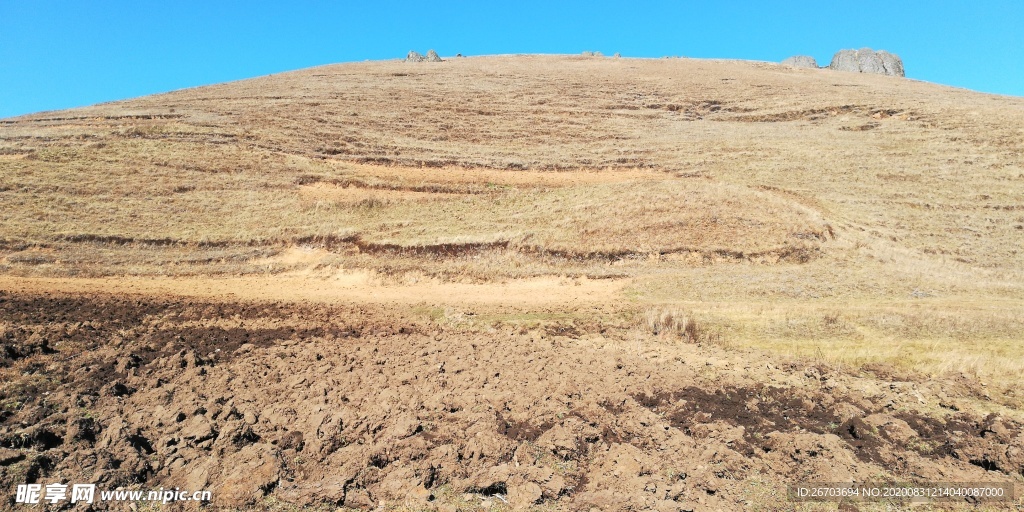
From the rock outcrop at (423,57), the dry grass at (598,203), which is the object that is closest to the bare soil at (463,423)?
the dry grass at (598,203)

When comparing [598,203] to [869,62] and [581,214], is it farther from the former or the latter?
[869,62]

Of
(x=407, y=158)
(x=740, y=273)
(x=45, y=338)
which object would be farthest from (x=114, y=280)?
(x=740, y=273)

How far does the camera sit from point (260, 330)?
11586 millimetres

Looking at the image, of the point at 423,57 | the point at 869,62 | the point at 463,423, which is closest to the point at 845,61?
the point at 869,62

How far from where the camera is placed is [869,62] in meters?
75.5

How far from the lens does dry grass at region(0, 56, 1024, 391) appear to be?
47.4 ft

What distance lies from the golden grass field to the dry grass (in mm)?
136

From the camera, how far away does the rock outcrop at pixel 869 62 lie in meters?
74.4

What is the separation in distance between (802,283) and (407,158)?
23.7 meters

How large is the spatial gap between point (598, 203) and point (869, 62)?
3065 inches

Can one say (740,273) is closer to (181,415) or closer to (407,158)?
(181,415)

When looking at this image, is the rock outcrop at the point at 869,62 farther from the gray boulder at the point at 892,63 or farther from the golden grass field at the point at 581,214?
the golden grass field at the point at 581,214

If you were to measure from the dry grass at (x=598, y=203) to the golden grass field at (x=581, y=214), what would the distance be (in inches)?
5.3

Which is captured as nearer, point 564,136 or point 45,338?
point 45,338
